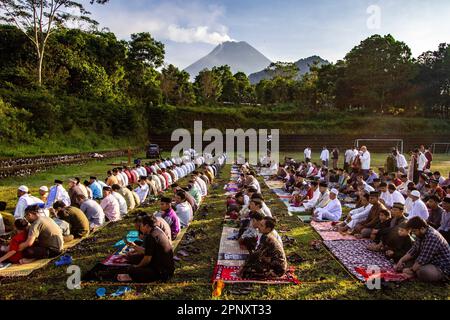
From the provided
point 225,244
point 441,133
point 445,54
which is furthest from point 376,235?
point 445,54

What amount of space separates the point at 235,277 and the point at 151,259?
A: 1234mm

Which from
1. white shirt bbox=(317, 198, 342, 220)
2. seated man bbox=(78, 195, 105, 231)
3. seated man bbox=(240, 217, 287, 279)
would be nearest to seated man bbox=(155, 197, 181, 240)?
seated man bbox=(78, 195, 105, 231)

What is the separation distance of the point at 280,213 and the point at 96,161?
17066 mm

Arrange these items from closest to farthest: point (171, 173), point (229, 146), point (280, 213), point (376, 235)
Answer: point (376, 235) → point (280, 213) → point (171, 173) → point (229, 146)

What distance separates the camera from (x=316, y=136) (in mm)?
35969

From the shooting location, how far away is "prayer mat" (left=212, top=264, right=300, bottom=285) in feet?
16.7

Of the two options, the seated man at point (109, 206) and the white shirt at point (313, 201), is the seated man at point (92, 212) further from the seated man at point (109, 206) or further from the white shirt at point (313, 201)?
the white shirt at point (313, 201)

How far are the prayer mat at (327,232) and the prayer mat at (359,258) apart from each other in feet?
0.83

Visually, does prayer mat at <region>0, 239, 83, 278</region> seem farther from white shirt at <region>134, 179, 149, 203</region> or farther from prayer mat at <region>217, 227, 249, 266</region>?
white shirt at <region>134, 179, 149, 203</region>

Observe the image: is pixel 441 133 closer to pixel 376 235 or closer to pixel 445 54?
pixel 445 54

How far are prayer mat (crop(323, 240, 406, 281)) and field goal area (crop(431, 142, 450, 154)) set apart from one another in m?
31.8

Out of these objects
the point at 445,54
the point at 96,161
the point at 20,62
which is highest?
the point at 445,54
